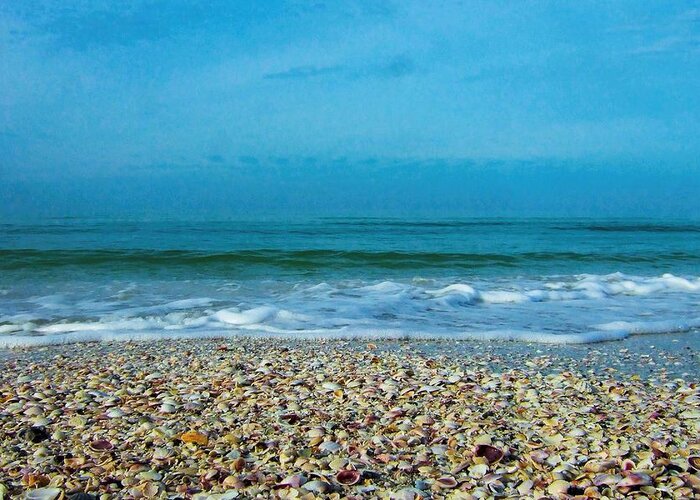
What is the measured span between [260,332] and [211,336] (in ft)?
1.81

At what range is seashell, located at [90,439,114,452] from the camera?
10.2ft

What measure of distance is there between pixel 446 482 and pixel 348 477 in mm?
444

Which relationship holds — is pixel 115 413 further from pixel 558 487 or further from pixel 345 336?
pixel 345 336

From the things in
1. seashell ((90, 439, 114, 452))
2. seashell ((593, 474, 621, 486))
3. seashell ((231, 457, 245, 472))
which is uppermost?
seashell ((593, 474, 621, 486))

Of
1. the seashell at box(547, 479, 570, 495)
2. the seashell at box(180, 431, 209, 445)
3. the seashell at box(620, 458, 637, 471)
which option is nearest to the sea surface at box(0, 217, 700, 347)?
the seashell at box(180, 431, 209, 445)

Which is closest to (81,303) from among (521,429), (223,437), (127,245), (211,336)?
(211,336)

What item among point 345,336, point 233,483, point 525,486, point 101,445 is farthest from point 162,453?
point 345,336

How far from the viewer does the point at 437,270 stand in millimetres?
14883

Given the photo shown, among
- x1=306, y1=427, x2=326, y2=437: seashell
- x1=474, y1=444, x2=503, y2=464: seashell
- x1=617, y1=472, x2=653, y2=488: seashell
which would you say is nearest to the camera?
x1=617, y1=472, x2=653, y2=488: seashell

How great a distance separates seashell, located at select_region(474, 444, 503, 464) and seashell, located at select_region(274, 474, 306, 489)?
0.88 metres

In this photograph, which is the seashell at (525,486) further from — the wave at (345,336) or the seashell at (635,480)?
the wave at (345,336)

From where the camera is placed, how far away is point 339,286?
11.2 metres

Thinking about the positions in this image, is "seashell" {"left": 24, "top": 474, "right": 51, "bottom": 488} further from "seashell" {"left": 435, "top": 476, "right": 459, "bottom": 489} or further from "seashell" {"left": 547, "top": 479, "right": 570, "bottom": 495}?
"seashell" {"left": 547, "top": 479, "right": 570, "bottom": 495}

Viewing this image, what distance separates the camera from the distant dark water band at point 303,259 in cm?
1529
